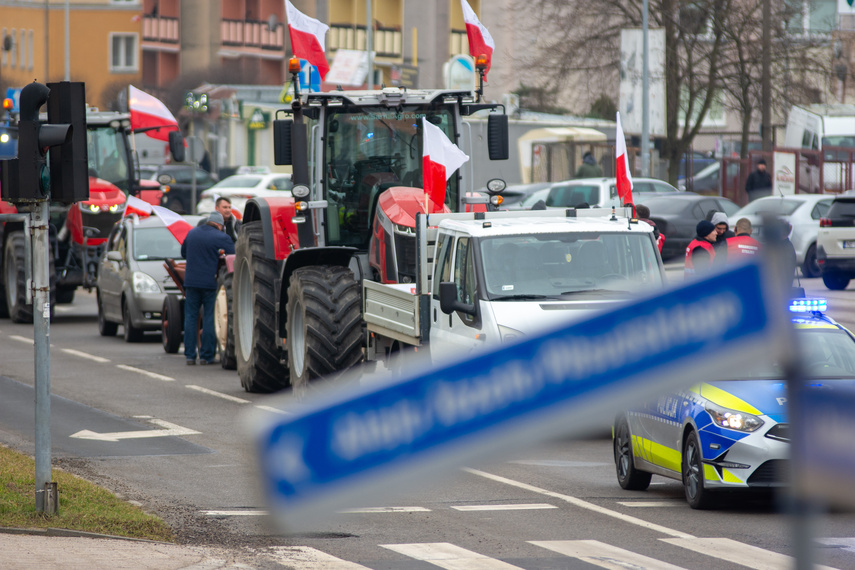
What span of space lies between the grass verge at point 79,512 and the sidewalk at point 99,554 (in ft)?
0.58

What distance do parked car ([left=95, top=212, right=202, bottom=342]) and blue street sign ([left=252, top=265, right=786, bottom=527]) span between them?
18966mm

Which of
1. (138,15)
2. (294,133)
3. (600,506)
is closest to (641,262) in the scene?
(600,506)

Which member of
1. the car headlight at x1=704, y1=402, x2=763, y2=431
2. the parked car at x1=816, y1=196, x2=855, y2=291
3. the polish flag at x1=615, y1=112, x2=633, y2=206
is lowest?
the car headlight at x1=704, y1=402, x2=763, y2=431

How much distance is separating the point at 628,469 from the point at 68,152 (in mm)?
4441

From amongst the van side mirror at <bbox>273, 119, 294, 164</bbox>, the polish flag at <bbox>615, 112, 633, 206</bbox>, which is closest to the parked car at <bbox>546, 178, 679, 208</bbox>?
the polish flag at <bbox>615, 112, 633, 206</bbox>

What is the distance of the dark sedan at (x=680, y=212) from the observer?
29.0 m

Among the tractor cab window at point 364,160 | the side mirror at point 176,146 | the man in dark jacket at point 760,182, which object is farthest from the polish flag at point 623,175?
the man in dark jacket at point 760,182

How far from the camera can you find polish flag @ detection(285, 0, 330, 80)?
15.9m

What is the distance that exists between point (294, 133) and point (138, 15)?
66682 millimetres

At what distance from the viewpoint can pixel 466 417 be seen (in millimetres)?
1536

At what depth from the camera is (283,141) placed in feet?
47.0

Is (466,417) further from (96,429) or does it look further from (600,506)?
(96,429)

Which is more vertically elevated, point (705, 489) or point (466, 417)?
point (466, 417)

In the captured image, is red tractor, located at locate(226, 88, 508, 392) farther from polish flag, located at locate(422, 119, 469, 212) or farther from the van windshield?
the van windshield
